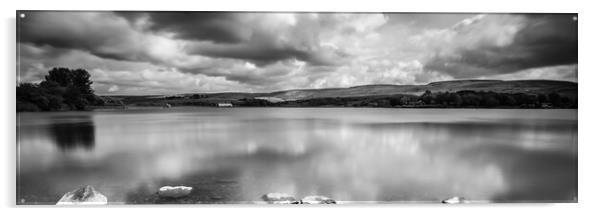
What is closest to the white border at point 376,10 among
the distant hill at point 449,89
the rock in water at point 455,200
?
the rock in water at point 455,200

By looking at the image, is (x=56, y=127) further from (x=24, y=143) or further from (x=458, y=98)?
(x=458, y=98)

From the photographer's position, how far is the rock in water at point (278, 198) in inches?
87.1

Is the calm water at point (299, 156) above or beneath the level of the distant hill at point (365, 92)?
beneath

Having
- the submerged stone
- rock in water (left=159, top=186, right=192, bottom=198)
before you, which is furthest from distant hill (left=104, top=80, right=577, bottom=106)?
the submerged stone

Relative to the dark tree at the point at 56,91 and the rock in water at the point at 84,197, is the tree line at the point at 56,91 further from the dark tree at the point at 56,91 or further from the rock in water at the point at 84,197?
the rock in water at the point at 84,197

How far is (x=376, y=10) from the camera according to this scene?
2.29m

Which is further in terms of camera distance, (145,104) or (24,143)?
(145,104)

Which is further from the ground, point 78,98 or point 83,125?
point 78,98

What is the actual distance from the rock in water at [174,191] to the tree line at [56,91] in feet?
2.21

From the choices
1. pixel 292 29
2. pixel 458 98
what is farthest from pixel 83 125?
pixel 458 98

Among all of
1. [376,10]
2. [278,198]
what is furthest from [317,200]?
[376,10]

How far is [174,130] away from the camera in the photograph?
2.35 m
